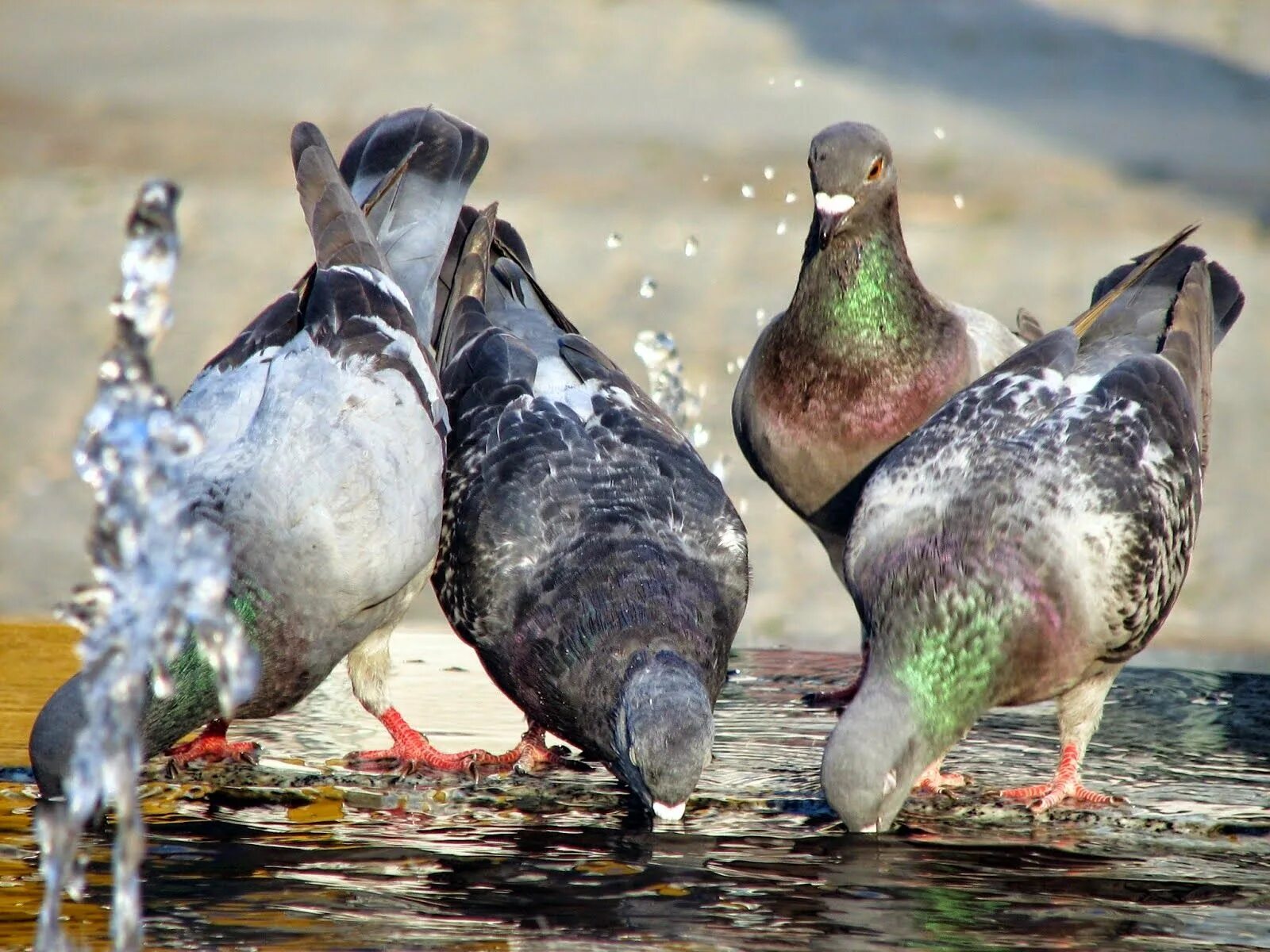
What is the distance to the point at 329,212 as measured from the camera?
595 cm

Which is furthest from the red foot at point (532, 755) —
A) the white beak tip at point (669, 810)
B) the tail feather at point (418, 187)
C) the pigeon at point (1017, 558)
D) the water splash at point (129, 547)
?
the tail feather at point (418, 187)

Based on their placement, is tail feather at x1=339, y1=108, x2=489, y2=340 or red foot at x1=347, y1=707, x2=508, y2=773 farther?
tail feather at x1=339, y1=108, x2=489, y2=340

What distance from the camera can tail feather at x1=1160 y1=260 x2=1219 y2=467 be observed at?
551 centimetres

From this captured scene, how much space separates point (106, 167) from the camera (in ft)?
41.1

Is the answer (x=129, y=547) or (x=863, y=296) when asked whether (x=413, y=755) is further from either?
(x=863, y=296)

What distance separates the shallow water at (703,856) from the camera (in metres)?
3.63

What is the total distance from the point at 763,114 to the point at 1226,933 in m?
10.8

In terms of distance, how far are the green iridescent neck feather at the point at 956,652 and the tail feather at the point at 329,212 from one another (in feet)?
6.98

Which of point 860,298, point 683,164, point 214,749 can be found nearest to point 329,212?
point 860,298

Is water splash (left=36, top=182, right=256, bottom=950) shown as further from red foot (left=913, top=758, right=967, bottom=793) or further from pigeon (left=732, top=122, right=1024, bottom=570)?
pigeon (left=732, top=122, right=1024, bottom=570)

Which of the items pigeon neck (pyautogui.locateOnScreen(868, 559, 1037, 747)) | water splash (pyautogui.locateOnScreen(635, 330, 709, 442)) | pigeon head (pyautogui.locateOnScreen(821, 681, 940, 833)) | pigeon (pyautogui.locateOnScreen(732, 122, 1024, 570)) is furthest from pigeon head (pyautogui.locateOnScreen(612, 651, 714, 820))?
water splash (pyautogui.locateOnScreen(635, 330, 709, 442))

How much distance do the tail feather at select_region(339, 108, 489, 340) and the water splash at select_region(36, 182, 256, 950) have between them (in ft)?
6.99

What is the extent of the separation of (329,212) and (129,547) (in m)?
2.18

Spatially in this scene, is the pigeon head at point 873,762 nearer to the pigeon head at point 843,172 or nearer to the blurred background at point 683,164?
the pigeon head at point 843,172
